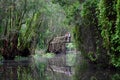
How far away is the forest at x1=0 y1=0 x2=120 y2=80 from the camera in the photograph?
13689 millimetres

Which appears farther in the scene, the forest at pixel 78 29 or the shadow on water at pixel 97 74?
the forest at pixel 78 29

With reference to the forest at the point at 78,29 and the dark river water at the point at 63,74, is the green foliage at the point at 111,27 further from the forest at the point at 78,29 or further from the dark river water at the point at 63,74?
Answer: the dark river water at the point at 63,74

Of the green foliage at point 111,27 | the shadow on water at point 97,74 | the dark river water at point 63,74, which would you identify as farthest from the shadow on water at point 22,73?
the green foliage at point 111,27

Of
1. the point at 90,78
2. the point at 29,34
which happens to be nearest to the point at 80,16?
the point at 90,78

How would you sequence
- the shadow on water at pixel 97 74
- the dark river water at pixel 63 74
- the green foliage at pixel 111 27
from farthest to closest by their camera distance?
the green foliage at pixel 111 27
the dark river water at pixel 63 74
the shadow on water at pixel 97 74

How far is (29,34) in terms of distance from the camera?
30.1m

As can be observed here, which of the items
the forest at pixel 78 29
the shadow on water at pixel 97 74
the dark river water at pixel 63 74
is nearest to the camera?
the shadow on water at pixel 97 74

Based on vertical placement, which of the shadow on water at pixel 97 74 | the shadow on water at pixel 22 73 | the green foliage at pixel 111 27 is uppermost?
the green foliage at pixel 111 27

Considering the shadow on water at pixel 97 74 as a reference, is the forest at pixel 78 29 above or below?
above

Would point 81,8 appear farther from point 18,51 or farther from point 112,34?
point 18,51

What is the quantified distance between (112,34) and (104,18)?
979mm

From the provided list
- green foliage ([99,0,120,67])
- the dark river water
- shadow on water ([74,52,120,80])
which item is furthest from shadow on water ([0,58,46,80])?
green foliage ([99,0,120,67])

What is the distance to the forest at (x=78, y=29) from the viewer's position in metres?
13.7

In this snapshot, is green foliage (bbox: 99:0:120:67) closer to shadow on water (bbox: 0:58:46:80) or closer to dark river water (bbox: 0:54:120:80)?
dark river water (bbox: 0:54:120:80)
